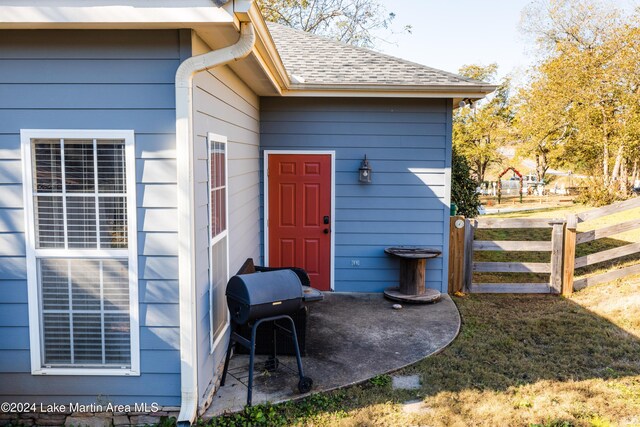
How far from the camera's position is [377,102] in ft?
22.2

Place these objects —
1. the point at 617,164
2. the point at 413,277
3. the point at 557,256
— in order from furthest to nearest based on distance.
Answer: the point at 617,164, the point at 557,256, the point at 413,277

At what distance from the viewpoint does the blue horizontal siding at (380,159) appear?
678 centimetres

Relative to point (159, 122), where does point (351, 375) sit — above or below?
below

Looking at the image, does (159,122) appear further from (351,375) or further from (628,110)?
(628,110)

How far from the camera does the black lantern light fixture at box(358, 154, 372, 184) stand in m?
6.78

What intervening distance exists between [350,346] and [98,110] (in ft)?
10.3

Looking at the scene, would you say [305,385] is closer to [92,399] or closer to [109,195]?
[92,399]

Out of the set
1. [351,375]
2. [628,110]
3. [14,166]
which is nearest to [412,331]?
[351,375]

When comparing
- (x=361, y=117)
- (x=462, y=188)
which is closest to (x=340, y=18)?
(x=462, y=188)

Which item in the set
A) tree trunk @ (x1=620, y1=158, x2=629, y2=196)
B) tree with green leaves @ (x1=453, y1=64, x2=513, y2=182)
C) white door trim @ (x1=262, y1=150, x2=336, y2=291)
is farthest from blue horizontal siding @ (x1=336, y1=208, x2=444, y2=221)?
tree with green leaves @ (x1=453, y1=64, x2=513, y2=182)

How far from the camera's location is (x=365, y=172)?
6781mm

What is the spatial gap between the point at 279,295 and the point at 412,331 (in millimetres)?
2163

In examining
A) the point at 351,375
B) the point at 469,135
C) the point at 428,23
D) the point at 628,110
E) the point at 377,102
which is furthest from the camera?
the point at 469,135

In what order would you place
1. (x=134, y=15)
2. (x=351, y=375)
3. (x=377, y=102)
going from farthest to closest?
(x=377, y=102)
(x=351, y=375)
(x=134, y=15)
